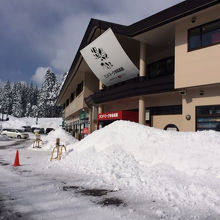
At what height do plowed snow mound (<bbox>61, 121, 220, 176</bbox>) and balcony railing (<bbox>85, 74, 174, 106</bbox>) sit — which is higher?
A: balcony railing (<bbox>85, 74, 174, 106</bbox>)

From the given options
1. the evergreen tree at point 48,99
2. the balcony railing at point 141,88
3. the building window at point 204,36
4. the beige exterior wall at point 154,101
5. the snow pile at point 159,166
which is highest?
the evergreen tree at point 48,99

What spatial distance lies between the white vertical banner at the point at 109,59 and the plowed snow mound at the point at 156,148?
19.4 ft

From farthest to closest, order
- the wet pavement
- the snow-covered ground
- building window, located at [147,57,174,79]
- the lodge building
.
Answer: building window, located at [147,57,174,79] → the lodge building → the wet pavement → the snow-covered ground

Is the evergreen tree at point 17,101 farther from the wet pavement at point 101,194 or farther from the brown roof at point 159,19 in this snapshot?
the wet pavement at point 101,194

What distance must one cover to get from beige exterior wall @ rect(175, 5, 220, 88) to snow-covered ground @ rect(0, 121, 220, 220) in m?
3.45

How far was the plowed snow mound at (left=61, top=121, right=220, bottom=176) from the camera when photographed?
8.17 meters

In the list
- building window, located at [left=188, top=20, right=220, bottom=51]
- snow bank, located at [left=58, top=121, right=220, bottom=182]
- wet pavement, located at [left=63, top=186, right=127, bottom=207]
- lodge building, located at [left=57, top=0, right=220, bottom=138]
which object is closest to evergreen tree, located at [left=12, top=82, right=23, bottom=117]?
lodge building, located at [left=57, top=0, right=220, bottom=138]

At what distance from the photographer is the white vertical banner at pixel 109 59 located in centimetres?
1609

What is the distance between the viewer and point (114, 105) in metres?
21.8

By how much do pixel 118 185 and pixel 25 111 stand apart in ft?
446

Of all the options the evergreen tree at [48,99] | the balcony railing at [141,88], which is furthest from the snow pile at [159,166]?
the evergreen tree at [48,99]

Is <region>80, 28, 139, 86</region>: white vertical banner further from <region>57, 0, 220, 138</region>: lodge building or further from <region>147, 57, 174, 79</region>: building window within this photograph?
<region>147, 57, 174, 79</region>: building window

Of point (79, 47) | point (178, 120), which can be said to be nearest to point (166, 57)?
point (178, 120)

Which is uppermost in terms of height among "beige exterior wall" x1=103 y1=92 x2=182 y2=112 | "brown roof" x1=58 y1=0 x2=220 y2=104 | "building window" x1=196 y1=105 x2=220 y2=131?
"brown roof" x1=58 y1=0 x2=220 y2=104
